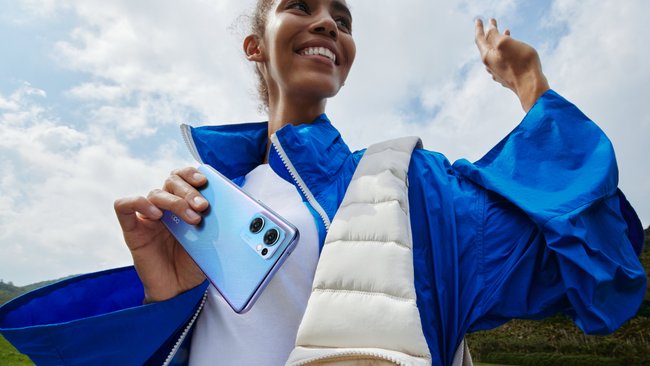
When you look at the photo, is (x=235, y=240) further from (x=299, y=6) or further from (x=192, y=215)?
(x=299, y=6)

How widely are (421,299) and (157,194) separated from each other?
72 centimetres

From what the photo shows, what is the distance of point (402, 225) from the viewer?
101 centimetres

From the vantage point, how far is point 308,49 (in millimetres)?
1571

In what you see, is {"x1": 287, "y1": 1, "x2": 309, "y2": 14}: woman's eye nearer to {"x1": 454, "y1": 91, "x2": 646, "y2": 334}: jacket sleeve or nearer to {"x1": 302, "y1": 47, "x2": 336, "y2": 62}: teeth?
{"x1": 302, "y1": 47, "x2": 336, "y2": 62}: teeth

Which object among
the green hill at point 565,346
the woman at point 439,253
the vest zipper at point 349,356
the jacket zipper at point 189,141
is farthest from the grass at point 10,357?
the vest zipper at point 349,356

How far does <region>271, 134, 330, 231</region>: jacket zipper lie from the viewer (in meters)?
1.19

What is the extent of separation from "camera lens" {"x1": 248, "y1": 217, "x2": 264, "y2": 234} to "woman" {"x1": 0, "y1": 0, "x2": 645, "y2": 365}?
0.16 metres

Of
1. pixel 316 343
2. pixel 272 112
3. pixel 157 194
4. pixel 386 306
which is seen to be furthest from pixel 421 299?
A: pixel 272 112

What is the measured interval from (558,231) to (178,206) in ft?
2.89

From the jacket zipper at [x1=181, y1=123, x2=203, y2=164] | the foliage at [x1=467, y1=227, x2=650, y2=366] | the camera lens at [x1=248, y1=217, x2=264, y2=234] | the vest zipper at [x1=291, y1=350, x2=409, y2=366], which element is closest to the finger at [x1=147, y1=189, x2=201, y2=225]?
the camera lens at [x1=248, y1=217, x2=264, y2=234]

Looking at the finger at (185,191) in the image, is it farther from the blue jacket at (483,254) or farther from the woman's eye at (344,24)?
the woman's eye at (344,24)

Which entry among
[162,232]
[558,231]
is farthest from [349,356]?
[162,232]

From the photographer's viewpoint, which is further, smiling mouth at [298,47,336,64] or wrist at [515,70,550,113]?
smiling mouth at [298,47,336,64]

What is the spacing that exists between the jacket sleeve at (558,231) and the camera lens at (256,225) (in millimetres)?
522
